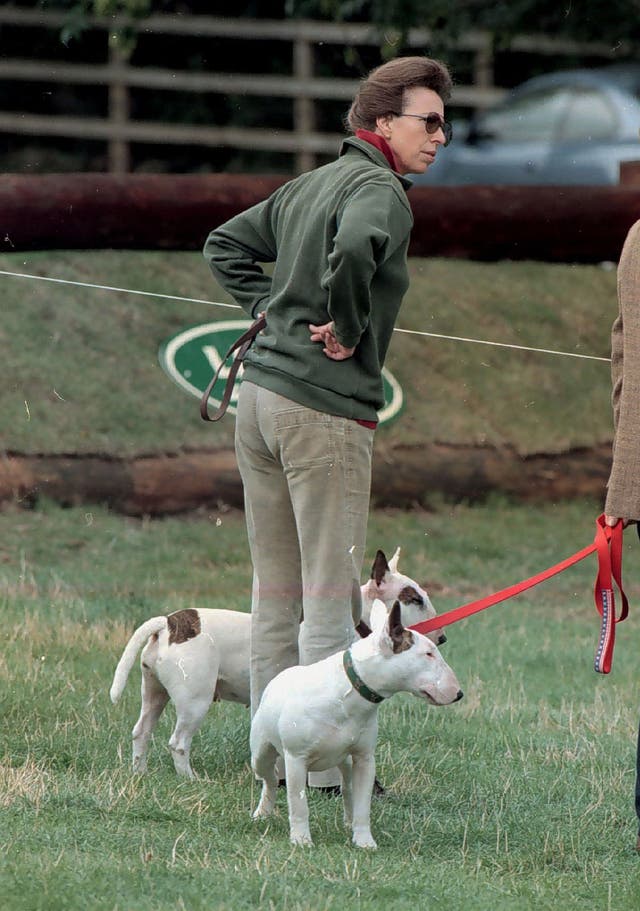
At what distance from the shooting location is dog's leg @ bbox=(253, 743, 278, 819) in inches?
189

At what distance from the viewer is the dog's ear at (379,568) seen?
18.6ft

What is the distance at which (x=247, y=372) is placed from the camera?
5.01 m

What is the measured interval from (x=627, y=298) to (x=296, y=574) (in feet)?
4.55

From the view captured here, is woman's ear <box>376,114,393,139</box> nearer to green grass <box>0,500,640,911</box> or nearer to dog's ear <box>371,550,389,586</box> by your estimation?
dog's ear <box>371,550,389,586</box>

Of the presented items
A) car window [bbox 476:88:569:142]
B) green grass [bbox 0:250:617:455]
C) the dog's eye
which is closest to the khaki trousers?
the dog's eye

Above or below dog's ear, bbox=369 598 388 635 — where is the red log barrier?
above

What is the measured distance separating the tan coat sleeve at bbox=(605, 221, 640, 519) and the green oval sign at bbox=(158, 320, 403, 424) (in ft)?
23.7

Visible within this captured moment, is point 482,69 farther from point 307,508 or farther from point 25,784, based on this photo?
point 25,784

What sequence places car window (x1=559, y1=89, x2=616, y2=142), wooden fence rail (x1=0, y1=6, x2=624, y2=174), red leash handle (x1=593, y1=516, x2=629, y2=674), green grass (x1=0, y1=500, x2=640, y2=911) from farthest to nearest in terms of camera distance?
wooden fence rail (x1=0, y1=6, x2=624, y2=174)
car window (x1=559, y1=89, x2=616, y2=142)
red leash handle (x1=593, y1=516, x2=629, y2=674)
green grass (x1=0, y1=500, x2=640, y2=911)

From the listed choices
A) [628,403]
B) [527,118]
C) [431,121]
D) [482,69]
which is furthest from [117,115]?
[628,403]

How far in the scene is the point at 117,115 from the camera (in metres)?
16.9

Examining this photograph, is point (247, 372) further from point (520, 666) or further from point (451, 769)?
point (520, 666)

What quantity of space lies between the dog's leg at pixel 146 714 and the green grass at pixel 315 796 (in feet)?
0.26

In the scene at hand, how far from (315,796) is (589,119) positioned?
11.3 meters
